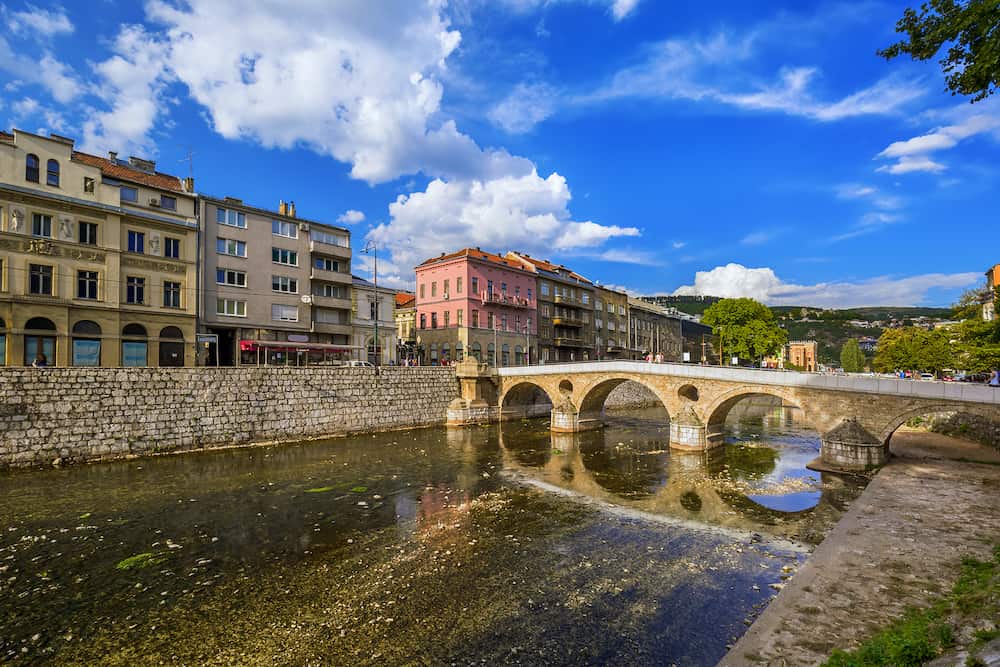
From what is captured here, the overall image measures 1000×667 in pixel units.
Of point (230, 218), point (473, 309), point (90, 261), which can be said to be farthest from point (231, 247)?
point (473, 309)

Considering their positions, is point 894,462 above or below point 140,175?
below

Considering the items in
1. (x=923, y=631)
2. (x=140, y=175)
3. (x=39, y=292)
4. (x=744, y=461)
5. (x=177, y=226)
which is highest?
(x=140, y=175)

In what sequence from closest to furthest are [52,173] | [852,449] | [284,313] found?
[852,449]
[52,173]
[284,313]

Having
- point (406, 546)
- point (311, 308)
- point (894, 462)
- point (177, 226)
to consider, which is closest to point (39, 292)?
point (177, 226)

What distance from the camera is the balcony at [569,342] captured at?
6078 cm

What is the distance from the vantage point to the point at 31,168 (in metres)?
27.0

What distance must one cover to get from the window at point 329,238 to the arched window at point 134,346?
50.8ft

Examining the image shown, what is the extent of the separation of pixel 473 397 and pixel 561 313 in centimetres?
2455

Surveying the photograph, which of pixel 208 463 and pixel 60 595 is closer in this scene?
pixel 60 595

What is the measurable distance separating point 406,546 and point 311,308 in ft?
106

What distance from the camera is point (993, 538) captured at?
40.0 ft

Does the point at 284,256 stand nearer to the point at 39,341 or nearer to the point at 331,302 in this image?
the point at 331,302

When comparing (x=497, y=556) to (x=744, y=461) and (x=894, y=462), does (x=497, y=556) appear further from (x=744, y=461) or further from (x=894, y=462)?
(x=894, y=462)

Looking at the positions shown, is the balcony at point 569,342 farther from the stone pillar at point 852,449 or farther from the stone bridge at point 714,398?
the stone pillar at point 852,449
